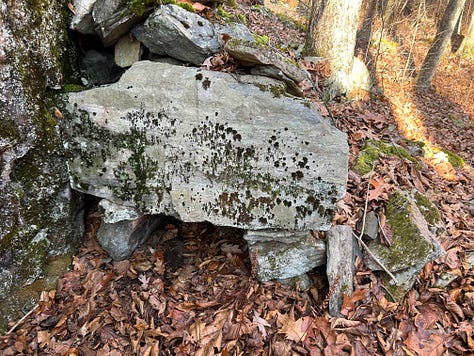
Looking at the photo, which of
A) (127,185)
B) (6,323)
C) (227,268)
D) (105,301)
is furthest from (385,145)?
(6,323)

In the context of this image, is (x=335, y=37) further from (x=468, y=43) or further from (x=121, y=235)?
(x=468, y=43)

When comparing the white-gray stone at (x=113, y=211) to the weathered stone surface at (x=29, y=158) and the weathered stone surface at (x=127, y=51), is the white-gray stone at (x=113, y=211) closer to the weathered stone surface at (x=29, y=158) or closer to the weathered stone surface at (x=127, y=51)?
the weathered stone surface at (x=29, y=158)

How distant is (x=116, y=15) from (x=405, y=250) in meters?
4.08

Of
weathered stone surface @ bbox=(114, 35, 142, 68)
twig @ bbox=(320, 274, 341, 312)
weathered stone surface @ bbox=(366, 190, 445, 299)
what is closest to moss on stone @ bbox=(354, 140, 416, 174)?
weathered stone surface @ bbox=(366, 190, 445, 299)

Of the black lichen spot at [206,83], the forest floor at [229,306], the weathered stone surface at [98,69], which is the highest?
the black lichen spot at [206,83]

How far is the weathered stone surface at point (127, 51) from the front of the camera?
3789 mm

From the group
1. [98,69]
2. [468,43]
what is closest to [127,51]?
[98,69]

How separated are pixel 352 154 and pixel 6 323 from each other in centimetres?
498

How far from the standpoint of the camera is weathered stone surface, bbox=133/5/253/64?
3.44 meters

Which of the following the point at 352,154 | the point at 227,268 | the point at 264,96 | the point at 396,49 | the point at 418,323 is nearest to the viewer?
the point at 264,96

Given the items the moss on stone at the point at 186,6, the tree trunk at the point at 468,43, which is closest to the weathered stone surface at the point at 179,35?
the moss on stone at the point at 186,6

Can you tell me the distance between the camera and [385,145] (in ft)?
18.0

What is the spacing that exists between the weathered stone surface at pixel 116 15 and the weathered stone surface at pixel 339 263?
324cm

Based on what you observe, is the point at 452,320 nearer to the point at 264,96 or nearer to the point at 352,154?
the point at 352,154
